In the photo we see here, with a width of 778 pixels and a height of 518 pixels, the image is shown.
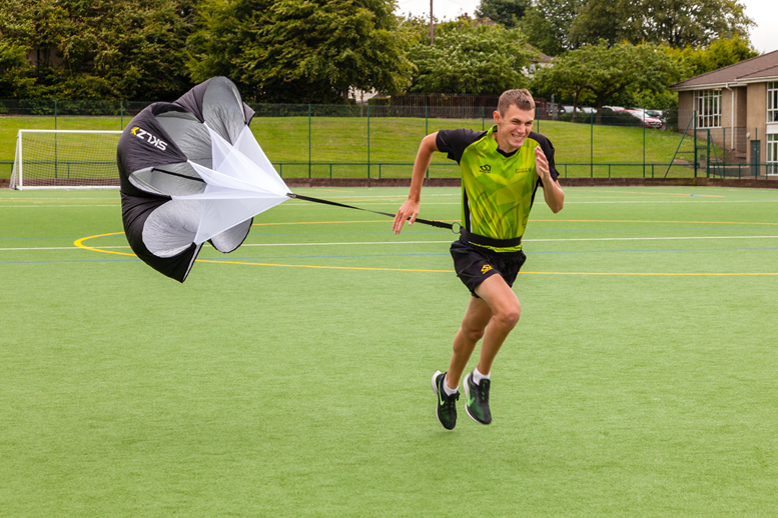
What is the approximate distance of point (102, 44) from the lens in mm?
56875

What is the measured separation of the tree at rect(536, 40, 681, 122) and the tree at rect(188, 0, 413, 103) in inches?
549

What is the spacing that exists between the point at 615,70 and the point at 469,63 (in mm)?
10604

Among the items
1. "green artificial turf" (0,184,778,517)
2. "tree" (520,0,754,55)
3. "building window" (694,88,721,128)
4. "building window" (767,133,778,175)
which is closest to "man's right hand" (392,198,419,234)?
"green artificial turf" (0,184,778,517)

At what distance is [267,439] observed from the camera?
479 centimetres

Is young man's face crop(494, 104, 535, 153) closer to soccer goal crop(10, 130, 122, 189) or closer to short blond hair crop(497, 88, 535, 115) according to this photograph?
short blond hair crop(497, 88, 535, 115)

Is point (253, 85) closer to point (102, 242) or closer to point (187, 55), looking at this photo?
point (187, 55)

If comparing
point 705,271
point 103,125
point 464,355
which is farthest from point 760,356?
point 103,125

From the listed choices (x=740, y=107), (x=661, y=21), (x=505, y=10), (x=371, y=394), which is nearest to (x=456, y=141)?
(x=371, y=394)

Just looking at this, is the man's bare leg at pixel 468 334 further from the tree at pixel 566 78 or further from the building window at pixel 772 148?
the tree at pixel 566 78

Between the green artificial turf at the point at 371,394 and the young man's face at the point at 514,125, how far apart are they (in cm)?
161

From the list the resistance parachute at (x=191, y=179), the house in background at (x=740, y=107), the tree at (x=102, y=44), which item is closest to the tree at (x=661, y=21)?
the house in background at (x=740, y=107)

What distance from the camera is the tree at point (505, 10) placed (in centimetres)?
10667

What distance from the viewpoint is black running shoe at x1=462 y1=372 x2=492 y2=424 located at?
4934 mm

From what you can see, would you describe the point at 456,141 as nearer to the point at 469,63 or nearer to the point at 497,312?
the point at 497,312
